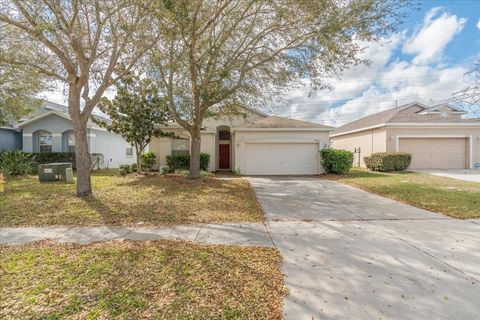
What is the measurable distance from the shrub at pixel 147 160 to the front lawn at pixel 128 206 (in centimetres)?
600

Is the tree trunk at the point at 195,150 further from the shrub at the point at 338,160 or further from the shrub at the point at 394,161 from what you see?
the shrub at the point at 394,161

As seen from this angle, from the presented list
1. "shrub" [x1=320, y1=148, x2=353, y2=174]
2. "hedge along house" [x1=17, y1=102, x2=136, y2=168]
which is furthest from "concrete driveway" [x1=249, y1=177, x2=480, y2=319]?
"hedge along house" [x1=17, y1=102, x2=136, y2=168]

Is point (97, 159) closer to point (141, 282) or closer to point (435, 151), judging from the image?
point (141, 282)

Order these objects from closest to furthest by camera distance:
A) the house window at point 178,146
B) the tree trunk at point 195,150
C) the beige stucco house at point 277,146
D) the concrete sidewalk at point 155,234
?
the concrete sidewalk at point 155,234
the tree trunk at point 195,150
the beige stucco house at point 277,146
the house window at point 178,146

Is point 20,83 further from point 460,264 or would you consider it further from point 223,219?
point 460,264

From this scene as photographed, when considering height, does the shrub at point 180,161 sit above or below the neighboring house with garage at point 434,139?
below

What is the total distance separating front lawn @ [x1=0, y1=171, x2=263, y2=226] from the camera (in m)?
6.17

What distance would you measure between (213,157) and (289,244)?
43.7 feet

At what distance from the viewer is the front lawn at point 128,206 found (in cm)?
617

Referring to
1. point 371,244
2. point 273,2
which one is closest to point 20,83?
point 273,2

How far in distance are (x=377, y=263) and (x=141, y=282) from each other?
329 cm

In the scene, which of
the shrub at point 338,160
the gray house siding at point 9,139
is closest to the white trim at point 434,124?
the shrub at point 338,160

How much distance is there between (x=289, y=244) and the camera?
14.9 feet

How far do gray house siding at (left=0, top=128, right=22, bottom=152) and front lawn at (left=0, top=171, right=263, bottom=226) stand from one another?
12332mm
